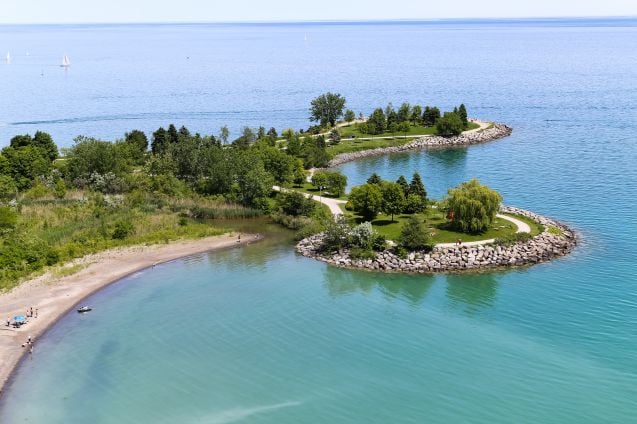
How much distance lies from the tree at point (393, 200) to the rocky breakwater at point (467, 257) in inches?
322

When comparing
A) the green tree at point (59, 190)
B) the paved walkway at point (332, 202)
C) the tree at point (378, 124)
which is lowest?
the paved walkway at point (332, 202)

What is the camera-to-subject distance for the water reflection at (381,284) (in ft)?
178

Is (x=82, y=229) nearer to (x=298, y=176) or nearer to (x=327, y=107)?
(x=298, y=176)

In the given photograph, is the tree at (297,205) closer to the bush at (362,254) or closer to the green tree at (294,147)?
the bush at (362,254)

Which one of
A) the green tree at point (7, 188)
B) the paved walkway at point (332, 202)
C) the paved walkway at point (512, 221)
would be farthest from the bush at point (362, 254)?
the green tree at point (7, 188)

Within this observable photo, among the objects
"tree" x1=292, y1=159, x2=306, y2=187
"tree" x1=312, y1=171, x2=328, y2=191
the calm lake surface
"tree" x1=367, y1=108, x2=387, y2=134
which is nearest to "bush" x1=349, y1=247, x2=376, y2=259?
the calm lake surface

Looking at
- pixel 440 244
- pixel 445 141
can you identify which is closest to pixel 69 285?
pixel 440 244

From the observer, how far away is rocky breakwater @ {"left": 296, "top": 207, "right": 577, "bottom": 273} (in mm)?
57375

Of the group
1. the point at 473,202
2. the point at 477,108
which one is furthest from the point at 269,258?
the point at 477,108

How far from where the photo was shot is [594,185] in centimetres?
8088

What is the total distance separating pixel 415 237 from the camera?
58500mm

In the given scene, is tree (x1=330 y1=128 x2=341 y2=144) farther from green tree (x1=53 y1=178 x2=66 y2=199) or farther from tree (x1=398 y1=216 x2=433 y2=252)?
tree (x1=398 y1=216 x2=433 y2=252)

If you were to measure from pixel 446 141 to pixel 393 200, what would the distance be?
161 feet

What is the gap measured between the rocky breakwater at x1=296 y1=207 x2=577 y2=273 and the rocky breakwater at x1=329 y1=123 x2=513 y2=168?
157ft
